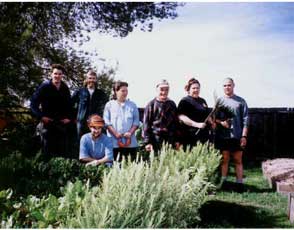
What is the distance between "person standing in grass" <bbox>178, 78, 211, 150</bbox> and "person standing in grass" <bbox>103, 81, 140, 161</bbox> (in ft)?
1.12

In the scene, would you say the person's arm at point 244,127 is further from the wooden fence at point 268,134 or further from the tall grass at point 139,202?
the tall grass at point 139,202

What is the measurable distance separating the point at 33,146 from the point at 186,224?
54.0 inches

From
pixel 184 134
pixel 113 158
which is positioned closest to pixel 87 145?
pixel 113 158

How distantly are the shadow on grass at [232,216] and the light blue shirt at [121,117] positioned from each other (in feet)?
2.37

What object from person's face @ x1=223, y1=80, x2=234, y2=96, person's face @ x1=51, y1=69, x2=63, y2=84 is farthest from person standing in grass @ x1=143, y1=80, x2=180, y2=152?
person's face @ x1=51, y1=69, x2=63, y2=84

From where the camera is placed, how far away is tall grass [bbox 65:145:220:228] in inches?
79.8

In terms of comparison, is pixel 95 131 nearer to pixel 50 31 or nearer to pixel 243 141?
pixel 50 31

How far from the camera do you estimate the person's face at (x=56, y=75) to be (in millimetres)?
3023

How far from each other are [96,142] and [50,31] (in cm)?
83

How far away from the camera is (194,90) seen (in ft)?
9.79

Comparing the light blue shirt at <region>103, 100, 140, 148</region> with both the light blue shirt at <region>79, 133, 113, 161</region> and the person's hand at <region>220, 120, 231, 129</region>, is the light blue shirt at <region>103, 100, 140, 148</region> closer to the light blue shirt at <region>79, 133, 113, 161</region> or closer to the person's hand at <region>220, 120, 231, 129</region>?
the light blue shirt at <region>79, 133, 113, 161</region>

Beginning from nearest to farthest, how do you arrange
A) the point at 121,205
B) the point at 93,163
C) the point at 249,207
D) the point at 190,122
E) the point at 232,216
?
the point at 121,205
the point at 232,216
the point at 249,207
the point at 93,163
the point at 190,122

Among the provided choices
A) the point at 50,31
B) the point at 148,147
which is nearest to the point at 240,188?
the point at 148,147

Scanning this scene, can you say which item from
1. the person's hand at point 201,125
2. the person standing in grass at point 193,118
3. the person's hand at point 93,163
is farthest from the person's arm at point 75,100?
the person's hand at point 201,125
